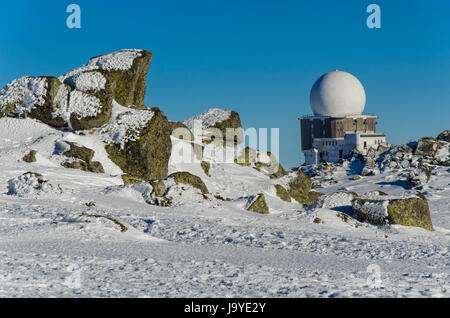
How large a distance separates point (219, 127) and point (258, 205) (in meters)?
15.6

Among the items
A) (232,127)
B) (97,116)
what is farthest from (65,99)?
(232,127)

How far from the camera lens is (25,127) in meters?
25.4

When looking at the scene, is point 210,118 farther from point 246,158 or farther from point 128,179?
point 128,179

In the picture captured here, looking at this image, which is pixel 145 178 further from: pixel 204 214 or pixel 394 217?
pixel 394 217

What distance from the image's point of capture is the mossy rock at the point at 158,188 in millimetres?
17500

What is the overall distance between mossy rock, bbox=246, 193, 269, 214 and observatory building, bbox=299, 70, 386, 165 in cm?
5105

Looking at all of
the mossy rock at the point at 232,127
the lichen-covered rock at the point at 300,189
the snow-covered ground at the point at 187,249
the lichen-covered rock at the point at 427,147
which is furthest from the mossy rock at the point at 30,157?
the lichen-covered rock at the point at 427,147

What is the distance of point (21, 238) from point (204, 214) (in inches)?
252

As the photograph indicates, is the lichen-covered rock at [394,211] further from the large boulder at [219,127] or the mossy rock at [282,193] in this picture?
the large boulder at [219,127]

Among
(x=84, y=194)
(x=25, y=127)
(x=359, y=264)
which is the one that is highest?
(x=25, y=127)

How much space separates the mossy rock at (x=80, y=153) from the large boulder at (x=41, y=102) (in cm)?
389

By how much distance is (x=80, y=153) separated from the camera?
22.6 metres

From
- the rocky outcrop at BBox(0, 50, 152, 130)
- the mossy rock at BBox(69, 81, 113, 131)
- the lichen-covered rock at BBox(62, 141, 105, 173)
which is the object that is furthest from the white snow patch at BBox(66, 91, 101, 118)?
the lichen-covered rock at BBox(62, 141, 105, 173)

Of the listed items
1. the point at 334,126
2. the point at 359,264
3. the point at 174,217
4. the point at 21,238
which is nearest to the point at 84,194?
the point at 174,217
